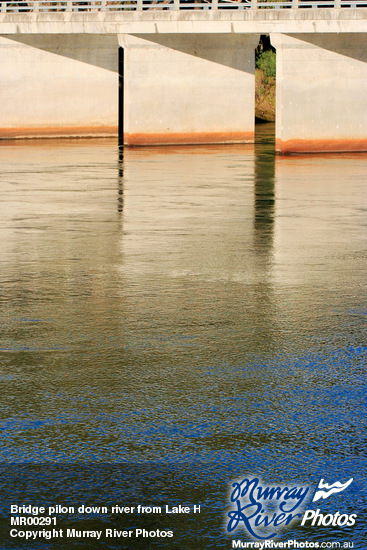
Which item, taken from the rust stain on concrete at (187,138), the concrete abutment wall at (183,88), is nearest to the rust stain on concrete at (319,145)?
the concrete abutment wall at (183,88)

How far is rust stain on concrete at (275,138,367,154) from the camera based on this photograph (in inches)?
1526

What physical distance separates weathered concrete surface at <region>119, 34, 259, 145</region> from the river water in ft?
68.0

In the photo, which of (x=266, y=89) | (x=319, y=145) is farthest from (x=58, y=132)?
(x=266, y=89)

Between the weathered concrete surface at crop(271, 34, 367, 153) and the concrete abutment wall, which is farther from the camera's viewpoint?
the concrete abutment wall

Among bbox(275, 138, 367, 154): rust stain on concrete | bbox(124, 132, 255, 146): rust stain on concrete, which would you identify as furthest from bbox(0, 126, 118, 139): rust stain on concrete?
bbox(275, 138, 367, 154): rust stain on concrete

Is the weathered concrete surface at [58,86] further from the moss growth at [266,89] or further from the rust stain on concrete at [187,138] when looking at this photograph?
the moss growth at [266,89]

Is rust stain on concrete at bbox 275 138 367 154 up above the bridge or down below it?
below

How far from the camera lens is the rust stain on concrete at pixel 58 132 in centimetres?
→ 4747

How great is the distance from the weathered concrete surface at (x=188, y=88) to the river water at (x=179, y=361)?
68.0 ft

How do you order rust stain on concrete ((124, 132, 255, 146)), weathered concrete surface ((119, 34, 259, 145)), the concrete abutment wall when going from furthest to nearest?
1. rust stain on concrete ((124, 132, 255, 146))
2. weathered concrete surface ((119, 34, 259, 145))
3. the concrete abutment wall

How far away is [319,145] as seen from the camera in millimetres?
39094

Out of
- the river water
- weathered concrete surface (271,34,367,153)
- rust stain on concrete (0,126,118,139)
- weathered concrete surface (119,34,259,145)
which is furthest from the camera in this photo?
rust stain on concrete (0,126,118,139)

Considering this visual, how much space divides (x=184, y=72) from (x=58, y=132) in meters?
9.28

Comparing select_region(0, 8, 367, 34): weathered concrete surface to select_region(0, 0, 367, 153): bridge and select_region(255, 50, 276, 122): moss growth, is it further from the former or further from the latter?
select_region(255, 50, 276, 122): moss growth
